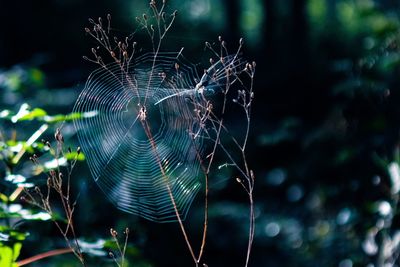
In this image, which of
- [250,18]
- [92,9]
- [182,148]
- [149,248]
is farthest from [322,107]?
[250,18]

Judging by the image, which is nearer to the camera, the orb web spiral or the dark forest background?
the orb web spiral

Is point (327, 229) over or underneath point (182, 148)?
underneath

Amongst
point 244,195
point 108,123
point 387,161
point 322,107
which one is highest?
point 108,123

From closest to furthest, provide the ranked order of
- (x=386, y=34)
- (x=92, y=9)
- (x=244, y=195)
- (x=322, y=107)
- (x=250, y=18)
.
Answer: (x=386, y=34), (x=244, y=195), (x=322, y=107), (x=92, y=9), (x=250, y=18)

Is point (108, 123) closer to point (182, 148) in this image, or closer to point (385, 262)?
point (182, 148)

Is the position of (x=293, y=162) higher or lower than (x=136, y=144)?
lower

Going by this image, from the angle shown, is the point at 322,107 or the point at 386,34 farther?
the point at 322,107

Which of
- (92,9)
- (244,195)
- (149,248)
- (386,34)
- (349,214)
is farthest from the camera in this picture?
(92,9)

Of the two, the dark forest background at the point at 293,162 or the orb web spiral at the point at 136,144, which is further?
the dark forest background at the point at 293,162
